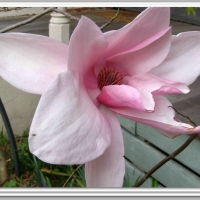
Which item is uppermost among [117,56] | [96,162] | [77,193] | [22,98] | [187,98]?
[117,56]

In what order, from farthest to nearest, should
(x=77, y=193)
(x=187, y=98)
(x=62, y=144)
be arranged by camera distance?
(x=187, y=98) < (x=77, y=193) < (x=62, y=144)

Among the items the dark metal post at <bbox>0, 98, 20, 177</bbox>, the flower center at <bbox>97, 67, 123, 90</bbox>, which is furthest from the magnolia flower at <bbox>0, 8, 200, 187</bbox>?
the dark metal post at <bbox>0, 98, 20, 177</bbox>

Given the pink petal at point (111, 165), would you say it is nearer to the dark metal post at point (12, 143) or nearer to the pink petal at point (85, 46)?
the pink petal at point (85, 46)

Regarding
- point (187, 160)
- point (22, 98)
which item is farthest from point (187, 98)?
point (22, 98)

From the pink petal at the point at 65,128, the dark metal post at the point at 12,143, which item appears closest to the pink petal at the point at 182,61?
the pink petal at the point at 65,128

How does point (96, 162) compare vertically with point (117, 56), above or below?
below

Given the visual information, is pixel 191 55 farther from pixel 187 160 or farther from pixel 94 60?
pixel 187 160
